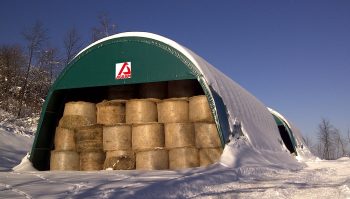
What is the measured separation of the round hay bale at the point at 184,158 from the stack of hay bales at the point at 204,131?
0.13 metres

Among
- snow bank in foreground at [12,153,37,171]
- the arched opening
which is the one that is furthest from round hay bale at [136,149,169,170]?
the arched opening

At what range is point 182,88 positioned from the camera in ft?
28.8

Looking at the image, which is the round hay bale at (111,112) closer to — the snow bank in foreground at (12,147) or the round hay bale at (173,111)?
the round hay bale at (173,111)

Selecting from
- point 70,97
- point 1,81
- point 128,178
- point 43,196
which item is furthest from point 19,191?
point 1,81

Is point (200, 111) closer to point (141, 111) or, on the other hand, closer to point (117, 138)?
point (141, 111)

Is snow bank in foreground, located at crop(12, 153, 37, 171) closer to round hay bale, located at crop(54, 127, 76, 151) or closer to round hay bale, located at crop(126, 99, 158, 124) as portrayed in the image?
round hay bale, located at crop(54, 127, 76, 151)

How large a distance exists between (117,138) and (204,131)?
6.09 ft

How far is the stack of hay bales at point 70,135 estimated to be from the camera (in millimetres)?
8141

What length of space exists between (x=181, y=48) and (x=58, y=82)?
3.07 metres

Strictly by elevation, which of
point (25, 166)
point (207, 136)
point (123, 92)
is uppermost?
point (123, 92)

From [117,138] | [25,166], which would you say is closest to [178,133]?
[117,138]

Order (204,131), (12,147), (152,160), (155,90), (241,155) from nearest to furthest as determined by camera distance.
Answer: (241,155)
(152,160)
(204,131)
(155,90)
(12,147)

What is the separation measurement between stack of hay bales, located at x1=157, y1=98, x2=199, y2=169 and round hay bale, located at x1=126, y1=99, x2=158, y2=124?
0.17 meters

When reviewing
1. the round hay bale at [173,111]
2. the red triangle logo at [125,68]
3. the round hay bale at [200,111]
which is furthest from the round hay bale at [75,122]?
the round hay bale at [200,111]
